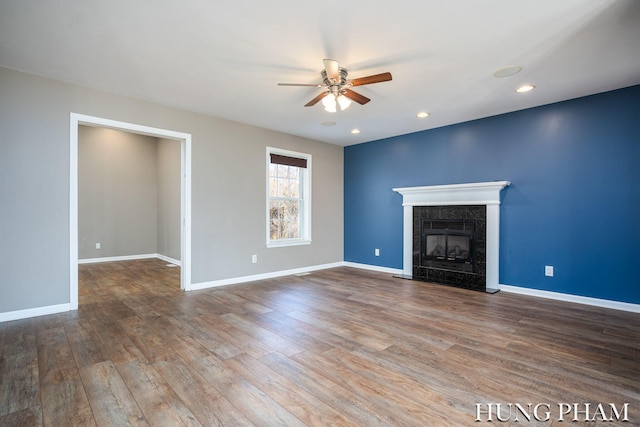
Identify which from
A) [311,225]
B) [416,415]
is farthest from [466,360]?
[311,225]

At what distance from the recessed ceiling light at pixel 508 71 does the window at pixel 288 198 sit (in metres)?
3.47

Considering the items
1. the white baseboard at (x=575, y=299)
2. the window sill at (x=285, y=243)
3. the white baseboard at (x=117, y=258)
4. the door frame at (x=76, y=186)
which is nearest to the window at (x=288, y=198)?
the window sill at (x=285, y=243)

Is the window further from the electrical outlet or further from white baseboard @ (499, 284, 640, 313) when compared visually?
the electrical outlet

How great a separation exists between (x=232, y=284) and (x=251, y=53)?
3.33m

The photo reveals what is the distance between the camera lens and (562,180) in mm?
4023

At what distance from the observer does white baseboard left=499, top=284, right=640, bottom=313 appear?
11.7 ft

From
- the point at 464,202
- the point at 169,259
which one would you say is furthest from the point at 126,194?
the point at 464,202

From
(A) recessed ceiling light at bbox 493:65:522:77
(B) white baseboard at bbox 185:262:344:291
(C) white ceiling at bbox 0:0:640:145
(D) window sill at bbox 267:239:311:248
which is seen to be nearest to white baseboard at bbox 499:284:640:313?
(C) white ceiling at bbox 0:0:640:145

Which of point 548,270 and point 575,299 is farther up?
point 548,270

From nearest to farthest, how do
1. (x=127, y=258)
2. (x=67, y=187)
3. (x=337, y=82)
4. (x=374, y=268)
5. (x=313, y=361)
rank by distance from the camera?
(x=313, y=361), (x=337, y=82), (x=67, y=187), (x=374, y=268), (x=127, y=258)

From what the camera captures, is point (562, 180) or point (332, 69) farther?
point (562, 180)

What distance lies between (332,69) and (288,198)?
132 inches

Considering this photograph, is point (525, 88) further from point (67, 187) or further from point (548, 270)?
point (67, 187)

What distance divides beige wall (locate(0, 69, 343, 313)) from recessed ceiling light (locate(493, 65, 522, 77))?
3.46 meters
